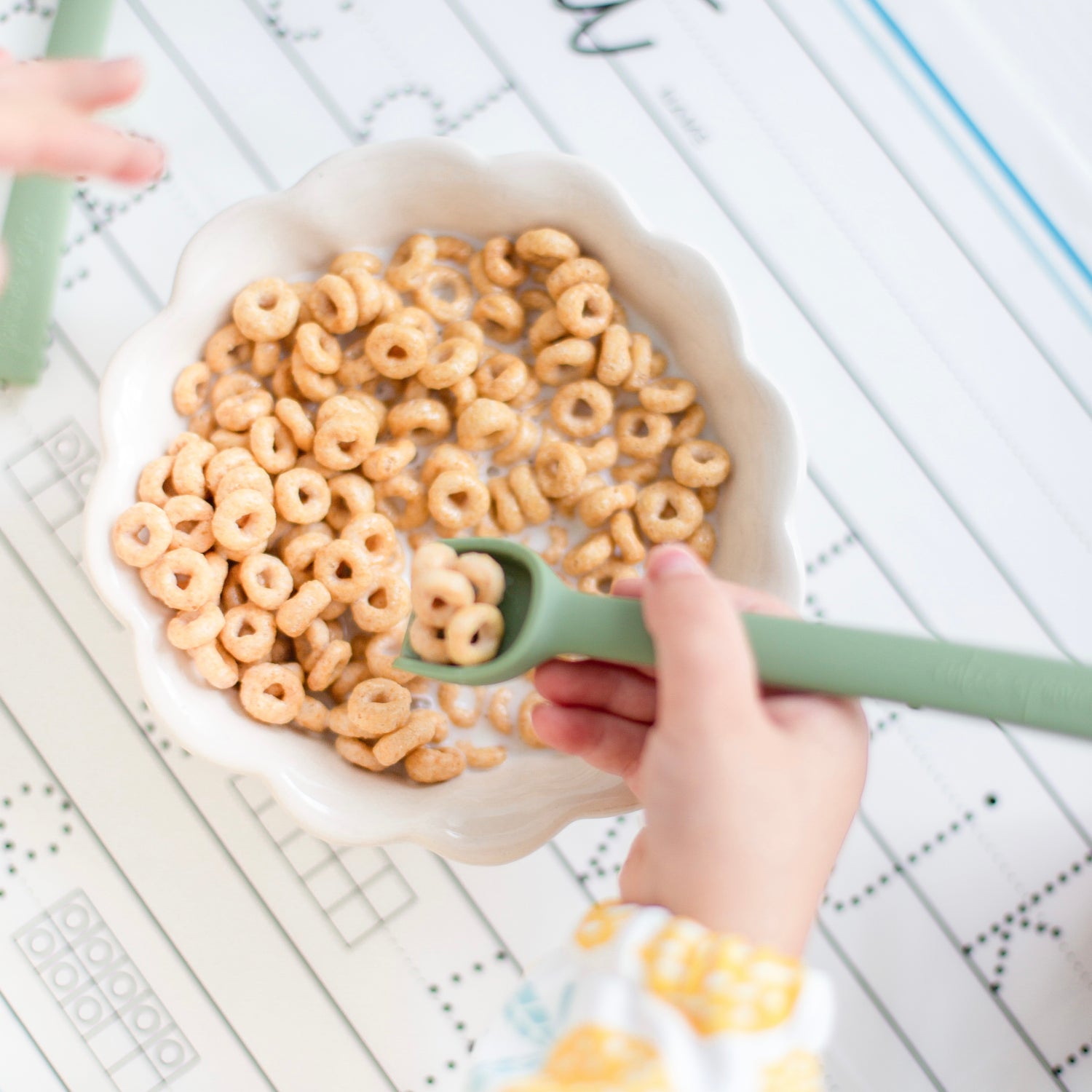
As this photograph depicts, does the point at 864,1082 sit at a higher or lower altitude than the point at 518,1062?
lower

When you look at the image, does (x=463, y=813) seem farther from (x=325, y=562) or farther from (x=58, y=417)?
(x=58, y=417)

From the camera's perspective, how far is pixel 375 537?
0.68 metres

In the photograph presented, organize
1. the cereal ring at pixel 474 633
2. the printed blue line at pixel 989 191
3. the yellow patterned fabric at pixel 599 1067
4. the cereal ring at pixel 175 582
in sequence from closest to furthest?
the yellow patterned fabric at pixel 599 1067 < the cereal ring at pixel 474 633 < the cereal ring at pixel 175 582 < the printed blue line at pixel 989 191

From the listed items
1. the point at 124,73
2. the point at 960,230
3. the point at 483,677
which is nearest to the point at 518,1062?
the point at 483,677

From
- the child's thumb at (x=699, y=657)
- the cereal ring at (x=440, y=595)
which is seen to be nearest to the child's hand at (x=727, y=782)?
the child's thumb at (x=699, y=657)

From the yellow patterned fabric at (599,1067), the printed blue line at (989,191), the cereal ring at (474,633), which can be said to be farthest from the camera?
the printed blue line at (989,191)

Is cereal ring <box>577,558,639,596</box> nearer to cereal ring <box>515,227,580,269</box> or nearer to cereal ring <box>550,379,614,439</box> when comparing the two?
cereal ring <box>550,379,614,439</box>

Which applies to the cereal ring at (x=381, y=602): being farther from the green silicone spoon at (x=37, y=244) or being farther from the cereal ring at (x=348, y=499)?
the green silicone spoon at (x=37, y=244)

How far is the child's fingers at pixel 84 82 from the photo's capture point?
0.52 m

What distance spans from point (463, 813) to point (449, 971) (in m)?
0.14

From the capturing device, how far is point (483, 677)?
545 mm

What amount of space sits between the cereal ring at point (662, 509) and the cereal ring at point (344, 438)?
0.18 m

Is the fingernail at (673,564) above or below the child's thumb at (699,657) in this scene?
above

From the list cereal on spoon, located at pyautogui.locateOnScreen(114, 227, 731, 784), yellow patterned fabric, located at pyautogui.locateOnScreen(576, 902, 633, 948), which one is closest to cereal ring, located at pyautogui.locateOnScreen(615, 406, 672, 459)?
cereal on spoon, located at pyautogui.locateOnScreen(114, 227, 731, 784)
